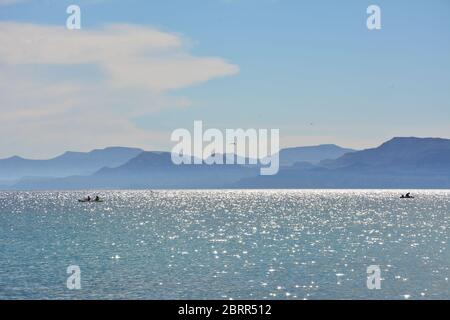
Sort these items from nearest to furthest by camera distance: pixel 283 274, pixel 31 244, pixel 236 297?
pixel 236 297 < pixel 283 274 < pixel 31 244

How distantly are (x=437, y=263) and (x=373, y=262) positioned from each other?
773cm

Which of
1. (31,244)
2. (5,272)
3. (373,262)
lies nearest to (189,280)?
(5,272)

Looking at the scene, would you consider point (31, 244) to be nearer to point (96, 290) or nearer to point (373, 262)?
point (96, 290)

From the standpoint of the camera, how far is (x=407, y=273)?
64.3 metres
